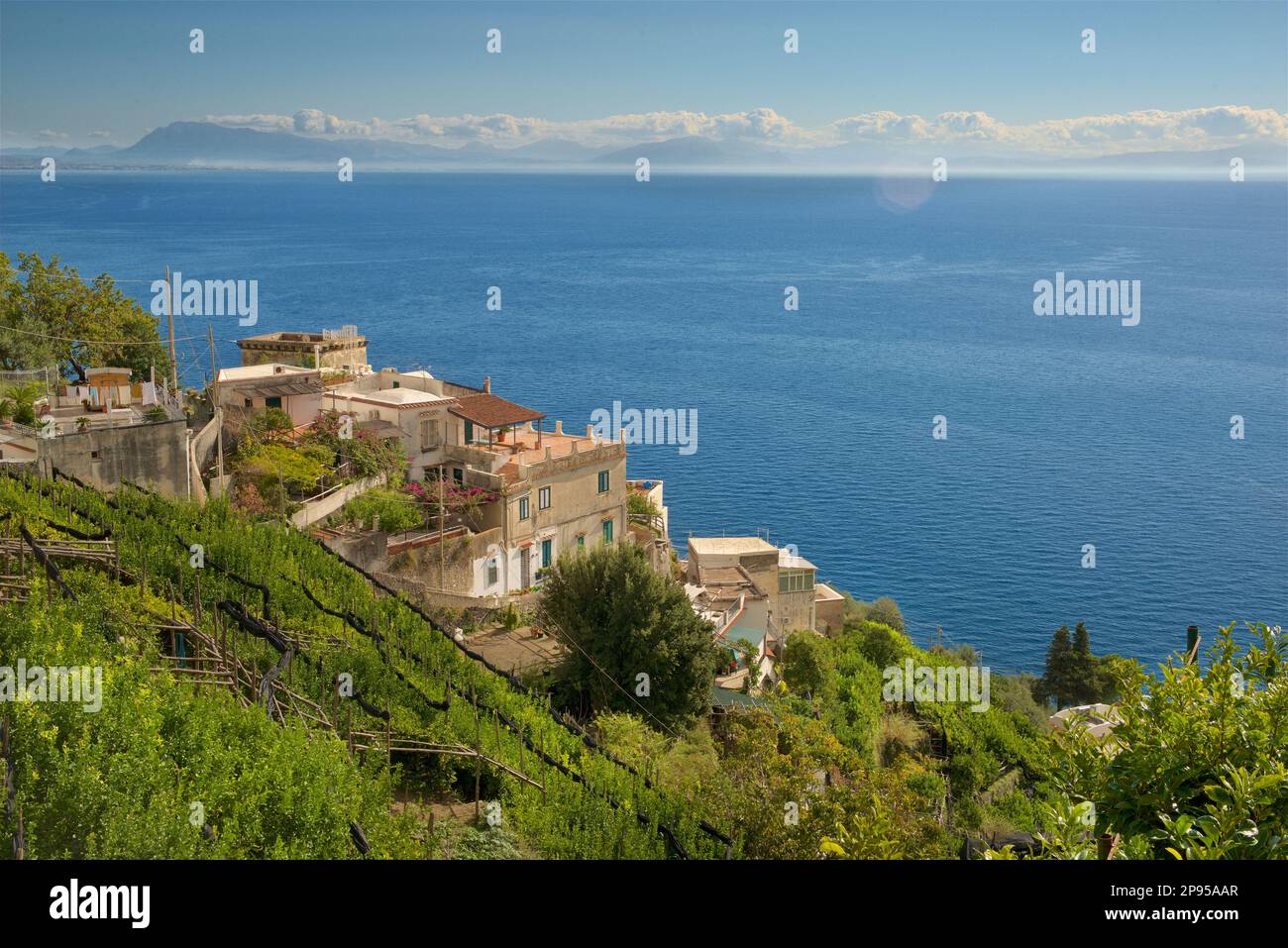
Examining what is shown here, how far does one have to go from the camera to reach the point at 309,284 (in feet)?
416

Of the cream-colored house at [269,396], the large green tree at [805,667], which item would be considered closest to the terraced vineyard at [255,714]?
the cream-colored house at [269,396]

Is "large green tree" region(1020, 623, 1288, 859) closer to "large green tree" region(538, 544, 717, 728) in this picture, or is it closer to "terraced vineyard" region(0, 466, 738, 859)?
"terraced vineyard" region(0, 466, 738, 859)

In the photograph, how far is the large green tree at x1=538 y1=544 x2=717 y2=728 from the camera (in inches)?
1077

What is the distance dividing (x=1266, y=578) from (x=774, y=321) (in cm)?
6974

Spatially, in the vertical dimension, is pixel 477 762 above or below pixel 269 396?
below

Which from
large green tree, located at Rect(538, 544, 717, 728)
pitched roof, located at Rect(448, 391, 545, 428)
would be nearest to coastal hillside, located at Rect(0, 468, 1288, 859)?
large green tree, located at Rect(538, 544, 717, 728)

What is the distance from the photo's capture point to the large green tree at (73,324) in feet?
116

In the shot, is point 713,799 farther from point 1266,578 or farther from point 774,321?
point 774,321

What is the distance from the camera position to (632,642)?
27500 millimetres

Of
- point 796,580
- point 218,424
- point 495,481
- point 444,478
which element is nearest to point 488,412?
point 444,478

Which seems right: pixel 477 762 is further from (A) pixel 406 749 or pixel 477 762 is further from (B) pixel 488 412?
(B) pixel 488 412

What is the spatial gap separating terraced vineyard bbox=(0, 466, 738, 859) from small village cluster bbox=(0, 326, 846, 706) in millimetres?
1994

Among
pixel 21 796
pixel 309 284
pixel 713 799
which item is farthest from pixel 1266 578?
pixel 309 284

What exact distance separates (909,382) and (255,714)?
86543 mm
